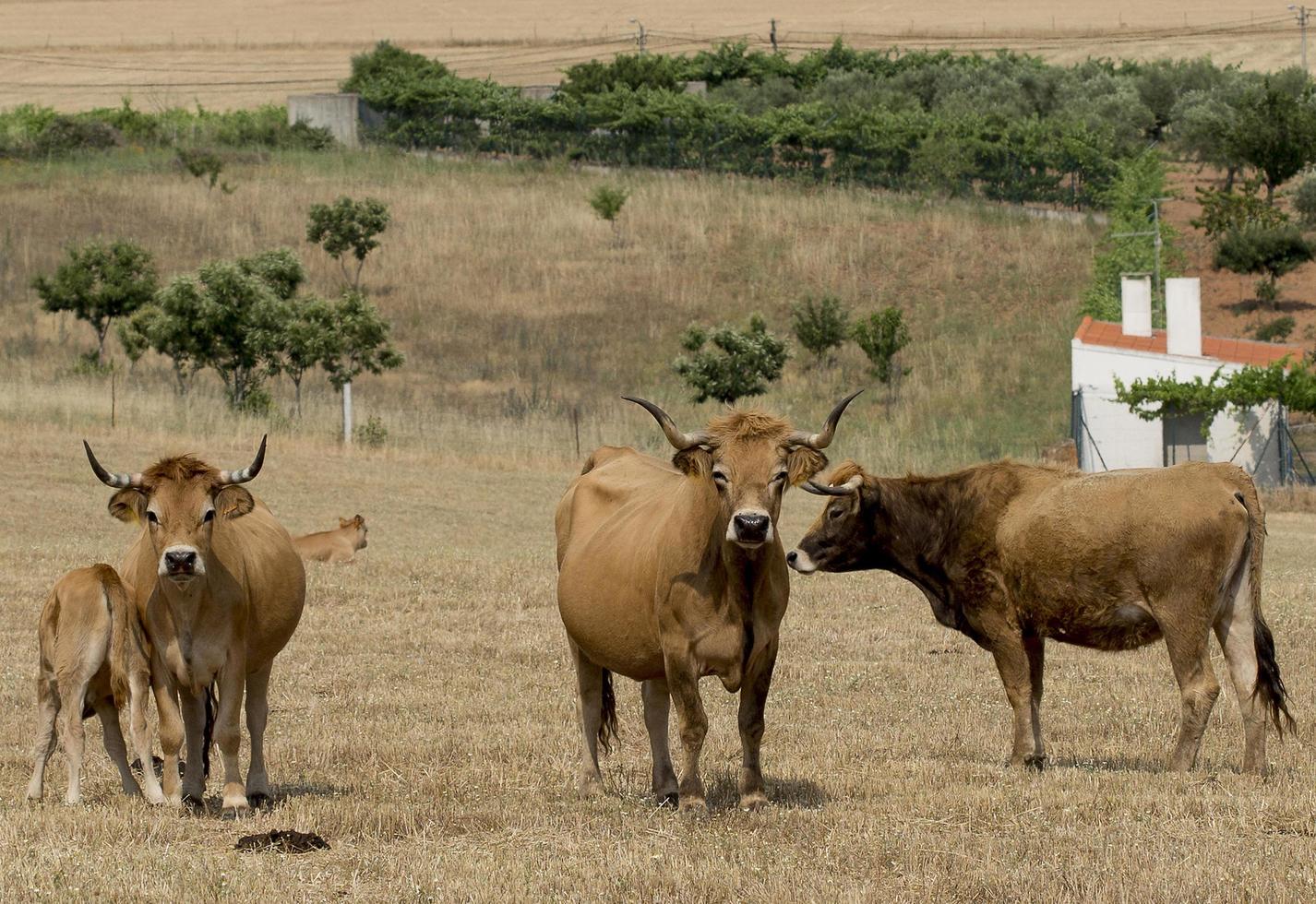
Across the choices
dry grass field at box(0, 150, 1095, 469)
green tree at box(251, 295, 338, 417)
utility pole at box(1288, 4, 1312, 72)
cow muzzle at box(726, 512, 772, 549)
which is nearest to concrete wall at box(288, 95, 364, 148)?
dry grass field at box(0, 150, 1095, 469)

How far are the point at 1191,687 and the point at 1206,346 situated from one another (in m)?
40.0

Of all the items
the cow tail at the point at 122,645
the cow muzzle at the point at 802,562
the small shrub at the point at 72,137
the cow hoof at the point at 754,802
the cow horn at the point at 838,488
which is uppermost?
the small shrub at the point at 72,137

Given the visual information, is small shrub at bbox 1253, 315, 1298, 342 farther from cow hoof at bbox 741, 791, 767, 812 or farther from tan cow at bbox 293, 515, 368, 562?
cow hoof at bbox 741, 791, 767, 812

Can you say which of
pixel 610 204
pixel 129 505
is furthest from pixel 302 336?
pixel 129 505

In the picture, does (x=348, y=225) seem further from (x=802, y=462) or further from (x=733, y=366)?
(x=802, y=462)

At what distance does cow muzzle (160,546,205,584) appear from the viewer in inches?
371

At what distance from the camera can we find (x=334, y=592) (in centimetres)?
2025

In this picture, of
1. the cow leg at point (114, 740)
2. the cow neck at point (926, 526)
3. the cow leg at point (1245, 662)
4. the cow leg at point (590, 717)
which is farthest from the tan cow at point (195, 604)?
the cow leg at point (1245, 662)

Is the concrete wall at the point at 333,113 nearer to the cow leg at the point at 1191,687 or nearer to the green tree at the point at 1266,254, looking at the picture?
the green tree at the point at 1266,254

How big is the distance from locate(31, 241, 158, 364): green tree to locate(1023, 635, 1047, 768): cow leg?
4338 cm

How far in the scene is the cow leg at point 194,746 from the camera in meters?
10.1

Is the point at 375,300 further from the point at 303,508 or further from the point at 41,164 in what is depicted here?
the point at 303,508

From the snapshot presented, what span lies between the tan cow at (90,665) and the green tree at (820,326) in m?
47.7

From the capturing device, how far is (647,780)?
1145cm
